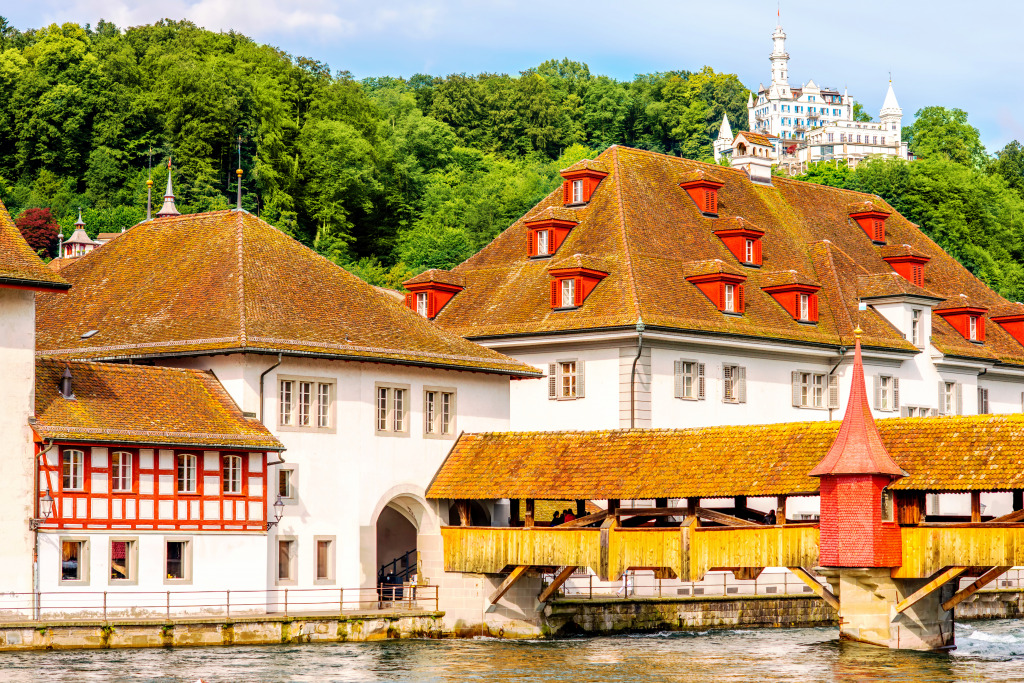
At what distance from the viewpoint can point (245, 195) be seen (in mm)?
96125

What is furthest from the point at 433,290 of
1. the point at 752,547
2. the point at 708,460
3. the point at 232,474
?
the point at 752,547

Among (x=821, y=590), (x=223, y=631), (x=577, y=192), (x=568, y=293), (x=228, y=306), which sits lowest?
(x=223, y=631)

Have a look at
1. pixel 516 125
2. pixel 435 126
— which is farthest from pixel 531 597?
pixel 516 125

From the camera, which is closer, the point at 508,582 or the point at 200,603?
the point at 200,603

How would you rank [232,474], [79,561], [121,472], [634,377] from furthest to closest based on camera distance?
[634,377]
[232,474]
[121,472]
[79,561]

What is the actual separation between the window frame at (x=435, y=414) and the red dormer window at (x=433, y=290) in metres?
12.6

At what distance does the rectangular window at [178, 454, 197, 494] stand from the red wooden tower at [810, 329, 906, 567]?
42.5 ft

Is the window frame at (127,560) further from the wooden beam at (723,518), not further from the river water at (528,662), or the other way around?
the wooden beam at (723,518)

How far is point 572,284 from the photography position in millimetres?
54125

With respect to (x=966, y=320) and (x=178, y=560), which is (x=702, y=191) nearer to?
(x=966, y=320)

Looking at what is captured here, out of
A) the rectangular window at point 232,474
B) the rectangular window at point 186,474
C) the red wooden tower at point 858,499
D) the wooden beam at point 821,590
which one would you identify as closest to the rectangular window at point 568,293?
the rectangular window at point 232,474

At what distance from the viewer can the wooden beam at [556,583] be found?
42844mm

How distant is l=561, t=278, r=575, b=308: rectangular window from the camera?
54.0 m

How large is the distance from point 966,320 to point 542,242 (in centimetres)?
1505
